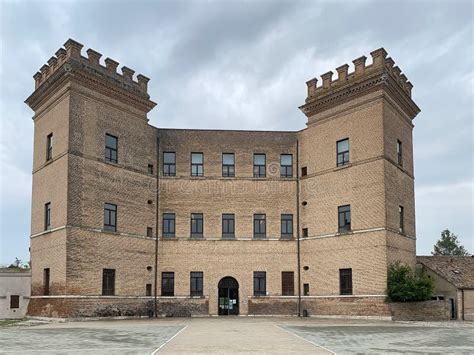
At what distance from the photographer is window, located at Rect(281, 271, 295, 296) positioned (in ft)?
118

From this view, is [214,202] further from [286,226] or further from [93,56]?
[93,56]

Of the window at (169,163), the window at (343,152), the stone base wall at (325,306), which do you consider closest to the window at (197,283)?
the stone base wall at (325,306)

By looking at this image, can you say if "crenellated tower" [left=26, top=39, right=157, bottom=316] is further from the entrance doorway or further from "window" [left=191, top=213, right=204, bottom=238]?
the entrance doorway

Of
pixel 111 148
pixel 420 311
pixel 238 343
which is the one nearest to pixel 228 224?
pixel 111 148

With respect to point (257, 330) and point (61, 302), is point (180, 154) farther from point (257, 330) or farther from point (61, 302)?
point (257, 330)

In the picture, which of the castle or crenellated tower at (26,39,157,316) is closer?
crenellated tower at (26,39,157,316)

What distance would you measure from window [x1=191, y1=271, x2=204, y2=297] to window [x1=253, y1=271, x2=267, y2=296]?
134 inches

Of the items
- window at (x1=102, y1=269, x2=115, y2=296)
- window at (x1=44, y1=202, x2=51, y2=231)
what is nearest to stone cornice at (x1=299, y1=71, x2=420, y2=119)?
window at (x1=102, y1=269, x2=115, y2=296)

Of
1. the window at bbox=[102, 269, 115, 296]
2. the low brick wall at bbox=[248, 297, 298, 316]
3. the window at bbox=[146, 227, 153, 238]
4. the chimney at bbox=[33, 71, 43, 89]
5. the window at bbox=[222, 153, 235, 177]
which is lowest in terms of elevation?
→ the low brick wall at bbox=[248, 297, 298, 316]

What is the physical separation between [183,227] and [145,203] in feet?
9.80

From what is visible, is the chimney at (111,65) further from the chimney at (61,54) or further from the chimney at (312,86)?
the chimney at (312,86)

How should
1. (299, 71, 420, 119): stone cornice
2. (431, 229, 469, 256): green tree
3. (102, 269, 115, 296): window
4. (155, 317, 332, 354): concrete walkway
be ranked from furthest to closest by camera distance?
1. (431, 229, 469, 256): green tree
2. (299, 71, 420, 119): stone cornice
3. (102, 269, 115, 296): window
4. (155, 317, 332, 354): concrete walkway

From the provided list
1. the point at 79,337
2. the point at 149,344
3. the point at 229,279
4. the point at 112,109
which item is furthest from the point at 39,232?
the point at 149,344

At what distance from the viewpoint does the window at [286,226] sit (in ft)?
121
